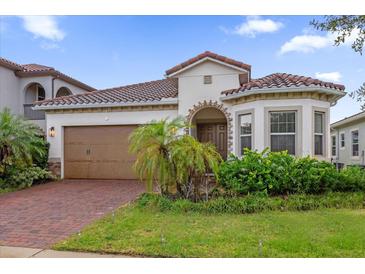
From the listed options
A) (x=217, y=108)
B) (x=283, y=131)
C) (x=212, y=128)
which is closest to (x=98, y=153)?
(x=212, y=128)

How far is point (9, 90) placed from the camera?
1770 cm

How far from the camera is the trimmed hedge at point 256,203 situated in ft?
26.4

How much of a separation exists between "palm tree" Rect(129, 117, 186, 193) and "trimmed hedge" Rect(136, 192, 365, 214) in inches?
23.8

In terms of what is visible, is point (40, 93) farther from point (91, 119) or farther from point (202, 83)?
point (202, 83)

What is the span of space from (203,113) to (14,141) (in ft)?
26.3

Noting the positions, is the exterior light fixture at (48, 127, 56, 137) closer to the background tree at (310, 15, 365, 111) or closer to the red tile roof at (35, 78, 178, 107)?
the red tile roof at (35, 78, 178, 107)

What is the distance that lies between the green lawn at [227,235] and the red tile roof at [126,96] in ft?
23.3

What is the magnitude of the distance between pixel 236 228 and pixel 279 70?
10.1 m

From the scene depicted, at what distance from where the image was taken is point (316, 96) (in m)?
11.6

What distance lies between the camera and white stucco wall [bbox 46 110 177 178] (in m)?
14.0

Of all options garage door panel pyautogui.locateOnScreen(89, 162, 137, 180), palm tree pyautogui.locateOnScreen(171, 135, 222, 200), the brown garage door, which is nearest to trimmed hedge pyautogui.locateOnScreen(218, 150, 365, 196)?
palm tree pyautogui.locateOnScreen(171, 135, 222, 200)

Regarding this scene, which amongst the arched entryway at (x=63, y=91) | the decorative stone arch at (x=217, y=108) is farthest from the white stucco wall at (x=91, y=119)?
the arched entryway at (x=63, y=91)

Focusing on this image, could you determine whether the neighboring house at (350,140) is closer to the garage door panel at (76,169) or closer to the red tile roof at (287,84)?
the red tile roof at (287,84)


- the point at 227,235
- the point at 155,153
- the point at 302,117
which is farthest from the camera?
the point at 302,117
